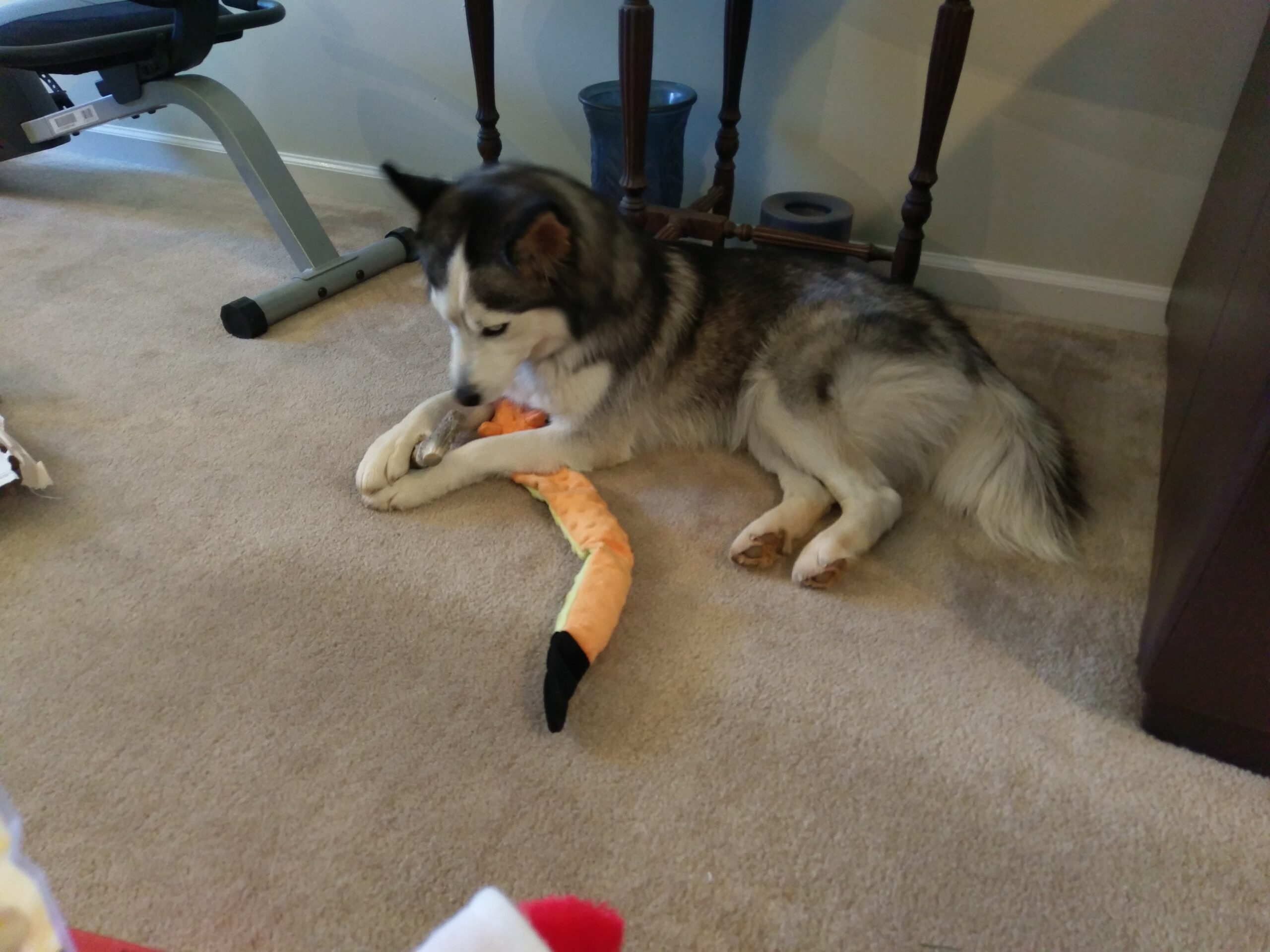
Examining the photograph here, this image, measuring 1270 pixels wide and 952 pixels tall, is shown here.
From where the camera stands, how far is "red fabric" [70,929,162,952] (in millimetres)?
758

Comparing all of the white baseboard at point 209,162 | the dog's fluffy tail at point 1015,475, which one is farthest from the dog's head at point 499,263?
the white baseboard at point 209,162

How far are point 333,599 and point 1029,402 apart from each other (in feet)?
4.58

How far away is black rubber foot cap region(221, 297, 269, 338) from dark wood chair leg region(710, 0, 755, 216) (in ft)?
4.38

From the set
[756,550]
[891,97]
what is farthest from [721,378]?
[891,97]

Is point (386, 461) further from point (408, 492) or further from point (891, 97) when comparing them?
point (891, 97)

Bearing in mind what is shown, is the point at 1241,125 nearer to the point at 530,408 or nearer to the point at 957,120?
the point at 957,120

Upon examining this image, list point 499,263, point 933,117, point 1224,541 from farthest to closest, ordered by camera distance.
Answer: point 933,117, point 499,263, point 1224,541

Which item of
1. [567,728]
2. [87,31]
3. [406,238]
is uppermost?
[87,31]

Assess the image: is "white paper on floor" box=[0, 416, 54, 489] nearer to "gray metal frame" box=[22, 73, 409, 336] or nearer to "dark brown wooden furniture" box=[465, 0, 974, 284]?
"gray metal frame" box=[22, 73, 409, 336]

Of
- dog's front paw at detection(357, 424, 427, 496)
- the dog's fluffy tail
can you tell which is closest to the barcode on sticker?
dog's front paw at detection(357, 424, 427, 496)

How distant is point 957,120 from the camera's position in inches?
90.2

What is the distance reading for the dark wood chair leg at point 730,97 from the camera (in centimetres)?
221

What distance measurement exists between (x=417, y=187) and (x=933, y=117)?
1.23 meters

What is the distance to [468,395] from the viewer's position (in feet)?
5.15
